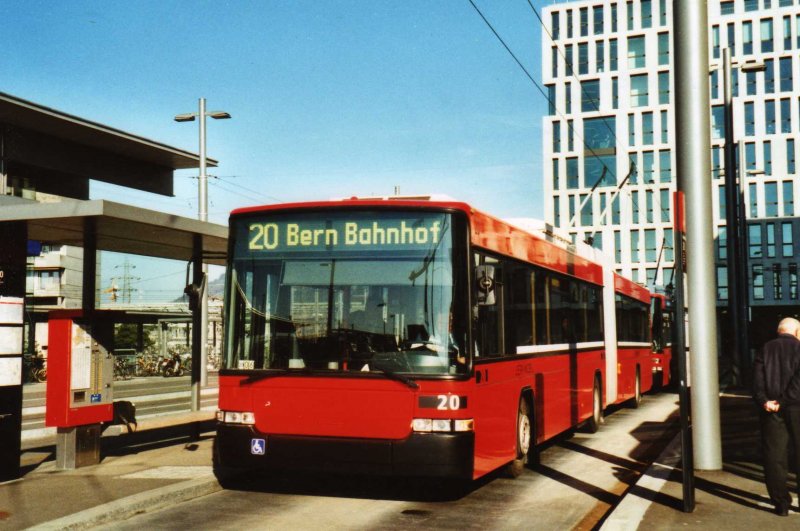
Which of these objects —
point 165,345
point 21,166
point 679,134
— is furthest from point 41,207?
point 165,345

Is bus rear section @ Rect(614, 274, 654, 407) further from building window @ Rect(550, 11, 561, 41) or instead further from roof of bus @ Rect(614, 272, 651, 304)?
building window @ Rect(550, 11, 561, 41)

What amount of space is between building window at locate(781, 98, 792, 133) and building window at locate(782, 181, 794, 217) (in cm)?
396

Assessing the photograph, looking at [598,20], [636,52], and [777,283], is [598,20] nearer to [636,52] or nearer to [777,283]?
[636,52]

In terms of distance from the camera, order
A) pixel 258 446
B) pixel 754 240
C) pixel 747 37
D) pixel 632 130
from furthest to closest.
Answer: pixel 632 130
pixel 754 240
pixel 747 37
pixel 258 446

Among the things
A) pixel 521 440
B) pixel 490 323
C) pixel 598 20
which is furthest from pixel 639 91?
pixel 490 323

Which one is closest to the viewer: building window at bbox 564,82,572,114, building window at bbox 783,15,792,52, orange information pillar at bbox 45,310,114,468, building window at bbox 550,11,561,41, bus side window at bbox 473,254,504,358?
bus side window at bbox 473,254,504,358

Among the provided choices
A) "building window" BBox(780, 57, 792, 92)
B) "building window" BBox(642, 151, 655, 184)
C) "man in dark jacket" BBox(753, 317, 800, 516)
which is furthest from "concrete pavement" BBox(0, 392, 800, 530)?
"building window" BBox(780, 57, 792, 92)

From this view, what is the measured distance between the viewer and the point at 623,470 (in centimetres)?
1084

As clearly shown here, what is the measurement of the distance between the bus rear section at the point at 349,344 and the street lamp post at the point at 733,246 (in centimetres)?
1715

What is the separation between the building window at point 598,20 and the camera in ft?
235

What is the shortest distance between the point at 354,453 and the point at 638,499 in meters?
2.52

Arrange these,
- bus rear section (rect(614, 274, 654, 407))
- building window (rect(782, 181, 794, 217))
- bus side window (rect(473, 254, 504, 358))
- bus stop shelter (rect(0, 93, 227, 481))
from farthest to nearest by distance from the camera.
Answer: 1. building window (rect(782, 181, 794, 217))
2. bus rear section (rect(614, 274, 654, 407))
3. bus stop shelter (rect(0, 93, 227, 481))
4. bus side window (rect(473, 254, 504, 358))

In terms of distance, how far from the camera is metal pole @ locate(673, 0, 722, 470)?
33.0ft

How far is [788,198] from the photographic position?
227 feet
